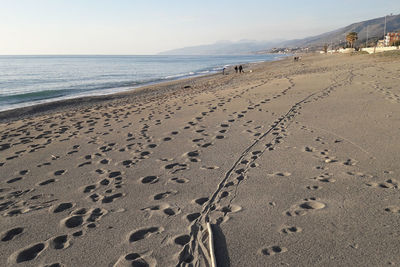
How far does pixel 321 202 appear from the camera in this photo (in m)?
3.26

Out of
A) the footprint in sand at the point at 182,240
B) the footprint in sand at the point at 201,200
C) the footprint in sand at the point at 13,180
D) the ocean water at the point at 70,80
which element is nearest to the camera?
the footprint in sand at the point at 182,240

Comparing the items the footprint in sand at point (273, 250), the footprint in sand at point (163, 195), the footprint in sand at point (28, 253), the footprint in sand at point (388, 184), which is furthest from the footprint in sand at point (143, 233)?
the footprint in sand at point (388, 184)

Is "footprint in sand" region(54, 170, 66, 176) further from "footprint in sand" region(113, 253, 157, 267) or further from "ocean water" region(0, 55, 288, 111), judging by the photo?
"ocean water" region(0, 55, 288, 111)

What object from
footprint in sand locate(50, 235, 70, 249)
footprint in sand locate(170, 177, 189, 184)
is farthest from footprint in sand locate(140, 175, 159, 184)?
footprint in sand locate(50, 235, 70, 249)

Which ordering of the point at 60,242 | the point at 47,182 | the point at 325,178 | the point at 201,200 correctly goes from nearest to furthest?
the point at 60,242
the point at 201,200
the point at 325,178
the point at 47,182

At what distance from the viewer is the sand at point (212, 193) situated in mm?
2604

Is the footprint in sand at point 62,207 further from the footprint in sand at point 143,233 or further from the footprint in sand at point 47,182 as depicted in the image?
the footprint in sand at point 143,233

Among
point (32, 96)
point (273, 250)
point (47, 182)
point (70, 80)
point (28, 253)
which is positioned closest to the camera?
point (273, 250)

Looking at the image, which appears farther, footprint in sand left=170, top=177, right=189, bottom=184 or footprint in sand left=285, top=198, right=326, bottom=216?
footprint in sand left=170, top=177, right=189, bottom=184

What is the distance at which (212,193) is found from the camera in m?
3.66

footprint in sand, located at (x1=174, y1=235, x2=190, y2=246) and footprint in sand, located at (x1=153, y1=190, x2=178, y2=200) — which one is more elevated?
footprint in sand, located at (x1=153, y1=190, x2=178, y2=200)

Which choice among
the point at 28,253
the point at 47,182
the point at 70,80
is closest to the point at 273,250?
the point at 28,253

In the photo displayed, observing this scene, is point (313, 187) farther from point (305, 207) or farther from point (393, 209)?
point (393, 209)

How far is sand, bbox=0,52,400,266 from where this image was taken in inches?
103
